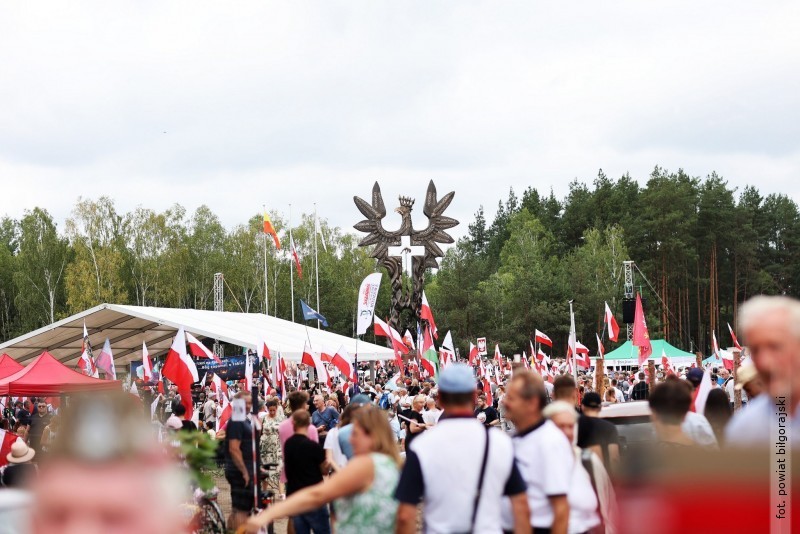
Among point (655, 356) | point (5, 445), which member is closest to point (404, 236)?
point (655, 356)

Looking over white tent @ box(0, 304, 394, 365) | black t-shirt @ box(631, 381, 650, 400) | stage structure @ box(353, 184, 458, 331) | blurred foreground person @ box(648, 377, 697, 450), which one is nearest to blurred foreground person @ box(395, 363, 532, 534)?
blurred foreground person @ box(648, 377, 697, 450)

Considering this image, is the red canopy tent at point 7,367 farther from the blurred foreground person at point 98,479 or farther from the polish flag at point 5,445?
the blurred foreground person at point 98,479

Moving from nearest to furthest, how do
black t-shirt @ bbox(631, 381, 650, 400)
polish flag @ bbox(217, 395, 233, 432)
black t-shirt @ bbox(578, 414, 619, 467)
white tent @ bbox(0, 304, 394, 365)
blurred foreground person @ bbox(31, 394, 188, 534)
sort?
1. blurred foreground person @ bbox(31, 394, 188, 534)
2. black t-shirt @ bbox(578, 414, 619, 467)
3. polish flag @ bbox(217, 395, 233, 432)
4. black t-shirt @ bbox(631, 381, 650, 400)
5. white tent @ bbox(0, 304, 394, 365)

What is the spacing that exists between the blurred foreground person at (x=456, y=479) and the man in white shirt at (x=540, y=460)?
428mm

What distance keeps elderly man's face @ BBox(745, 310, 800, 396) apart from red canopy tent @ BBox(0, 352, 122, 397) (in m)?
14.7

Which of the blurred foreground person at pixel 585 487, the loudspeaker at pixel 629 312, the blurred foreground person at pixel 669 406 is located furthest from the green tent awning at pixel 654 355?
the blurred foreground person at pixel 669 406

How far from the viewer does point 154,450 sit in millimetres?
1794

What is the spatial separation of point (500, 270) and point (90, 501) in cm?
8764

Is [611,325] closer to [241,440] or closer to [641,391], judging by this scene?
[641,391]

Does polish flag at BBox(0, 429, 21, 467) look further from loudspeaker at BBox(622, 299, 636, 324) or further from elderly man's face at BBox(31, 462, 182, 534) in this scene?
loudspeaker at BBox(622, 299, 636, 324)

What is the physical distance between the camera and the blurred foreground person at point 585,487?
16.2ft

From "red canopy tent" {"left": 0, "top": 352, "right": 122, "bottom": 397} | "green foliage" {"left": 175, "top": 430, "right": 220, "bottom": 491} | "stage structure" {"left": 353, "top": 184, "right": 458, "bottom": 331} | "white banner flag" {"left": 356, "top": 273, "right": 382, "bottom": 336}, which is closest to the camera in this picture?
"green foliage" {"left": 175, "top": 430, "right": 220, "bottom": 491}

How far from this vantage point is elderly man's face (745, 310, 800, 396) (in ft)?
8.26

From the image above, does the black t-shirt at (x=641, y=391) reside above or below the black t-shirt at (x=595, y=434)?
below
